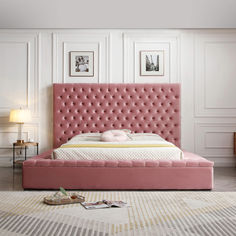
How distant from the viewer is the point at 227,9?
16.2 feet

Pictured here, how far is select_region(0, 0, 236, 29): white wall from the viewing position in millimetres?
4867

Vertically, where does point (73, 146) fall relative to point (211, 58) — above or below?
below

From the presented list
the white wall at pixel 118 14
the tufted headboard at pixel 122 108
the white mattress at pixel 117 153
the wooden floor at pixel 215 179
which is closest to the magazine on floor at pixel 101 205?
the white mattress at pixel 117 153

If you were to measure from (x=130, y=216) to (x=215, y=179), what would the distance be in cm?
206

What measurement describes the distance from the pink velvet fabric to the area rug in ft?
0.96

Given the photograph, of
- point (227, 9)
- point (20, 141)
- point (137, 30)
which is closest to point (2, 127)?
point (20, 141)

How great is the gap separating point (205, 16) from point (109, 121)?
2204mm

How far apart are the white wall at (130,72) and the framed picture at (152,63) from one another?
80 millimetres

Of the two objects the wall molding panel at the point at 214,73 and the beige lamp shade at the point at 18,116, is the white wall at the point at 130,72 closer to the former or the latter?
the wall molding panel at the point at 214,73

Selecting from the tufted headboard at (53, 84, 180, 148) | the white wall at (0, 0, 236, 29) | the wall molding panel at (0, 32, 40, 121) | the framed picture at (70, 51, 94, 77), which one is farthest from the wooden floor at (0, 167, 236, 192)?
the white wall at (0, 0, 236, 29)

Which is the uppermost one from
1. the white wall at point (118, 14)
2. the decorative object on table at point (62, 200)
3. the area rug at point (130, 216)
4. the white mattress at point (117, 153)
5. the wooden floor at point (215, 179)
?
the white wall at point (118, 14)

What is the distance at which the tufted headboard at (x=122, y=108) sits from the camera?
17.0 ft

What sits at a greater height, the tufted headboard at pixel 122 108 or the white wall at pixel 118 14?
the white wall at pixel 118 14

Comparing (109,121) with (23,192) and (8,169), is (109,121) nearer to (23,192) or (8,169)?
(8,169)
